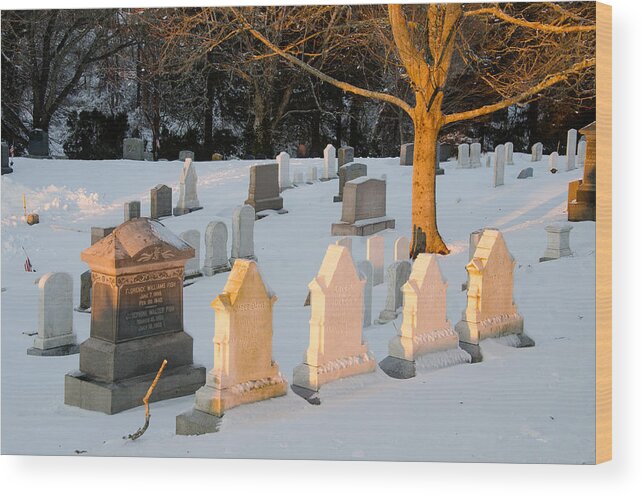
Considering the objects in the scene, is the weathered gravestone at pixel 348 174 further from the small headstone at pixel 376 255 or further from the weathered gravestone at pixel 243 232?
the small headstone at pixel 376 255

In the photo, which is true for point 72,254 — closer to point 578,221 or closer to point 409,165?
point 409,165

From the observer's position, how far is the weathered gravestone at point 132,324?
Answer: 7.02 meters

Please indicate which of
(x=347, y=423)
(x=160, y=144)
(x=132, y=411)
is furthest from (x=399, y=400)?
(x=160, y=144)

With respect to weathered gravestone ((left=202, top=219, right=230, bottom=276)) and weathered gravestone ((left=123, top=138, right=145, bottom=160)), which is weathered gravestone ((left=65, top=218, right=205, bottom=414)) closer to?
weathered gravestone ((left=123, top=138, right=145, bottom=160))

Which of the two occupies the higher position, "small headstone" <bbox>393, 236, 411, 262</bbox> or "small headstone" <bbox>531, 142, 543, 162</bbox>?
"small headstone" <bbox>531, 142, 543, 162</bbox>

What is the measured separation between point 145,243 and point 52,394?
146 centimetres

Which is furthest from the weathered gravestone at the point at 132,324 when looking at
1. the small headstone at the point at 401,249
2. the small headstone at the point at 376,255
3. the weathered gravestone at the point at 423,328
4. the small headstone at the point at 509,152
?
the small headstone at the point at 509,152

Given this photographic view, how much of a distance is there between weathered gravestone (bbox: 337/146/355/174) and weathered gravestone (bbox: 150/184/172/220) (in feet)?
5.93

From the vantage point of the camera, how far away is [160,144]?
8.80 m

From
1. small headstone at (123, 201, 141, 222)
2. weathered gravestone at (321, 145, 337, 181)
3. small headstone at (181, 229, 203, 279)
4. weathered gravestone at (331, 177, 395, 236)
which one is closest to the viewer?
small headstone at (123, 201, 141, 222)

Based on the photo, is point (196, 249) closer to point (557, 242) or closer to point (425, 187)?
point (425, 187)

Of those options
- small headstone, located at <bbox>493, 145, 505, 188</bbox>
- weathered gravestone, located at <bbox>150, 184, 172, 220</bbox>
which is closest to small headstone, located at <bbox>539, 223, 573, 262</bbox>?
small headstone, located at <bbox>493, 145, 505, 188</bbox>

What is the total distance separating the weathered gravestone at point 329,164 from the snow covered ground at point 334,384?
858 mm

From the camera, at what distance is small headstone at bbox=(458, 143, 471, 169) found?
10110mm
